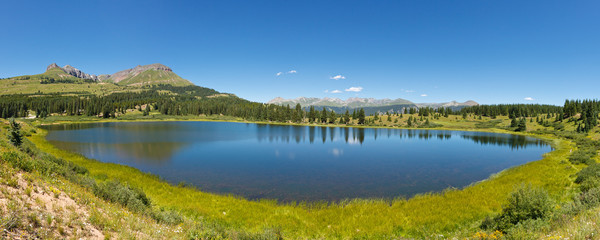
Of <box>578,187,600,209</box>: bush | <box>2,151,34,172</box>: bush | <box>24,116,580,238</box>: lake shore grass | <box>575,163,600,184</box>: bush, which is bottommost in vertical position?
<box>24,116,580,238</box>: lake shore grass

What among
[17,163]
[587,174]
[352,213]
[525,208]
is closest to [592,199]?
[525,208]

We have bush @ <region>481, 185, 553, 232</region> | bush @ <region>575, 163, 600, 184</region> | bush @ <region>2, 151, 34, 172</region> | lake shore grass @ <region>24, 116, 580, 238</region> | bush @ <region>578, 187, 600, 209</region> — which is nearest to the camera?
bush @ <region>2, 151, 34, 172</region>

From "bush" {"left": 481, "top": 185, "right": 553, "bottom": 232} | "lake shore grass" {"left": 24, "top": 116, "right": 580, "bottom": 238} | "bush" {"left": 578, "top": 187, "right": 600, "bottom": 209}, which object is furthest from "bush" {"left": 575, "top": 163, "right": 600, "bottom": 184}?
"bush" {"left": 481, "top": 185, "right": 553, "bottom": 232}

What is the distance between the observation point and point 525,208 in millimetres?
13531

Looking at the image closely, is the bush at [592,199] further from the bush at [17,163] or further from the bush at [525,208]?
the bush at [17,163]

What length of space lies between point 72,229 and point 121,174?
2218 centimetres

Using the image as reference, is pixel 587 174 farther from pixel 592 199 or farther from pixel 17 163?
pixel 17 163

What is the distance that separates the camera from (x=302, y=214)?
18500 mm

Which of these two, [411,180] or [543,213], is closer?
[543,213]

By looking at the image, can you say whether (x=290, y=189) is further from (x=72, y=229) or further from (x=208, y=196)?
(x=72, y=229)

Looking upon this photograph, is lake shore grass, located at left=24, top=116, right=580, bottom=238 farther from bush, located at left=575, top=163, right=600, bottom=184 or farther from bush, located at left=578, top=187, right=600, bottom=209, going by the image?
bush, located at left=578, top=187, right=600, bottom=209

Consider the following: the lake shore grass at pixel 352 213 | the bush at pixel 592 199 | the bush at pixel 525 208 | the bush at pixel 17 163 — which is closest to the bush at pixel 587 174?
the lake shore grass at pixel 352 213

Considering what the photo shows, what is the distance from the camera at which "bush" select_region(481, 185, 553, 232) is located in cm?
1323

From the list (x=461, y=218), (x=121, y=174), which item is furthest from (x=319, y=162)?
(x=121, y=174)
